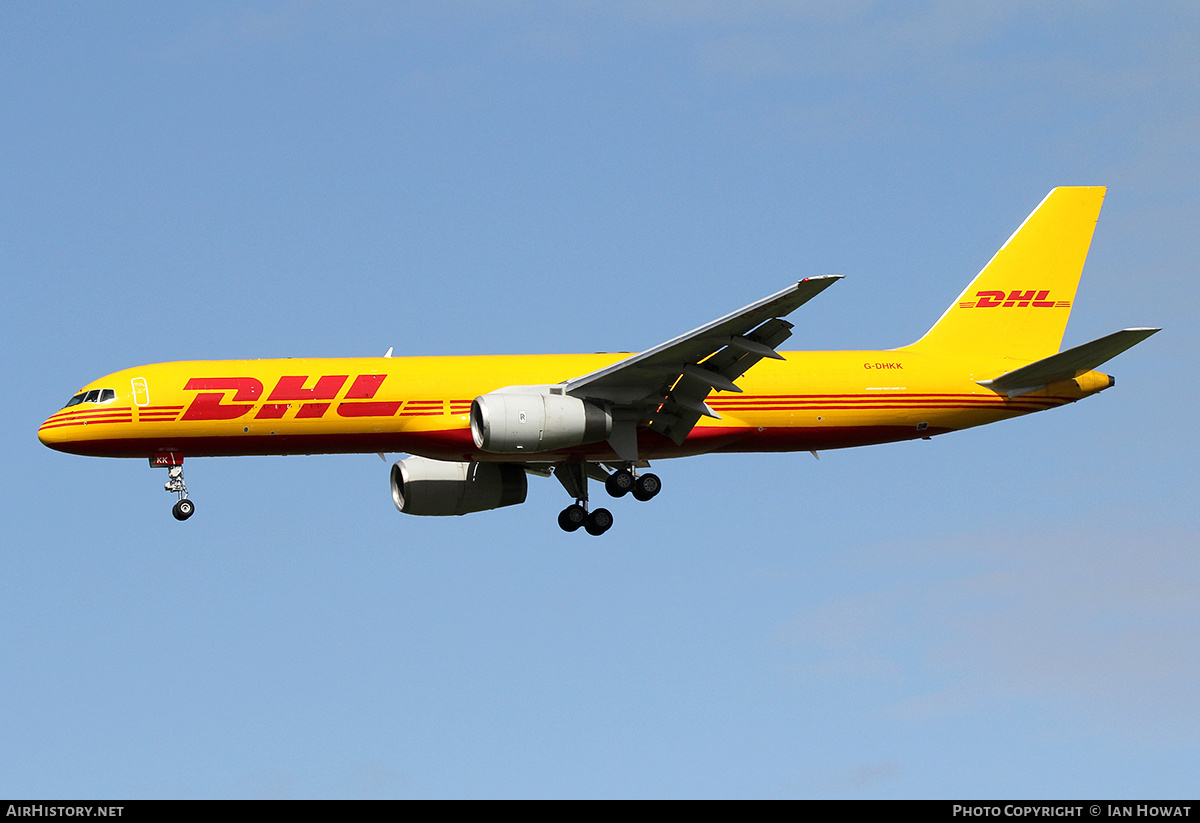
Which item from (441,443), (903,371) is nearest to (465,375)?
(441,443)

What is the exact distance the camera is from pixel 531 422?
132 ft

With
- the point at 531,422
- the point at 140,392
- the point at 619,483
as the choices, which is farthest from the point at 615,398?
the point at 140,392

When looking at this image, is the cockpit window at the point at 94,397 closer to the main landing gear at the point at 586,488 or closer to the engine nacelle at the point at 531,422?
the engine nacelle at the point at 531,422

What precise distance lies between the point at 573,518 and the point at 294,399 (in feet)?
26.8

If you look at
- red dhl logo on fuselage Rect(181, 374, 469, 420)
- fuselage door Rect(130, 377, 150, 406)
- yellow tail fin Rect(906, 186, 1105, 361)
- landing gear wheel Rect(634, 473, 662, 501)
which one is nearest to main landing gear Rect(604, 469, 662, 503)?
landing gear wheel Rect(634, 473, 662, 501)

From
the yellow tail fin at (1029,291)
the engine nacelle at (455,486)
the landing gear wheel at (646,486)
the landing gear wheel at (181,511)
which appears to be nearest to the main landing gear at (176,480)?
the landing gear wheel at (181,511)

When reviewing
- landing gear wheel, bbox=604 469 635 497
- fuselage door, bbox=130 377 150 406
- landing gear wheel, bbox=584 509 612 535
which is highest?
fuselage door, bbox=130 377 150 406

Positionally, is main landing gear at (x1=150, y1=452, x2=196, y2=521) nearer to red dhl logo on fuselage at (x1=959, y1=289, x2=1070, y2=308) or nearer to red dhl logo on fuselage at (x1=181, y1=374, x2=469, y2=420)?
red dhl logo on fuselage at (x1=181, y1=374, x2=469, y2=420)

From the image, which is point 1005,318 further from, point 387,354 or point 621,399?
point 387,354

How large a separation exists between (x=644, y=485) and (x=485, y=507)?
17.1 ft

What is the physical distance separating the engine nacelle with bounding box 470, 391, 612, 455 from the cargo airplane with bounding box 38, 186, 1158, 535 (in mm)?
40

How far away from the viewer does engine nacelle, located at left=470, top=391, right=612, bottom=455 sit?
4006 centimetres
